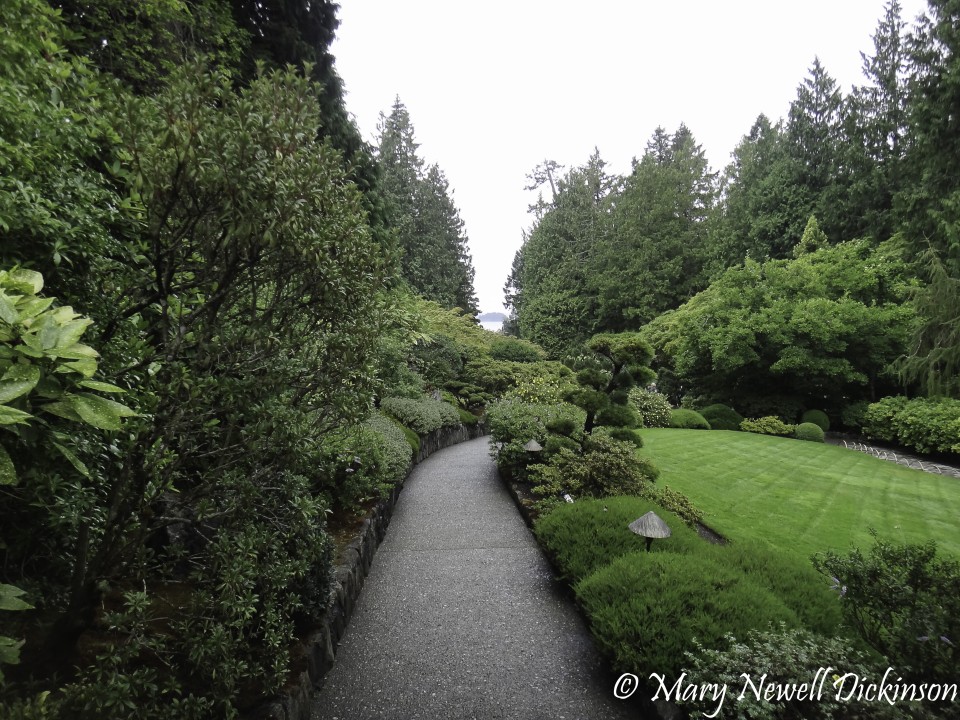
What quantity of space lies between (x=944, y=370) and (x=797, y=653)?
588 inches

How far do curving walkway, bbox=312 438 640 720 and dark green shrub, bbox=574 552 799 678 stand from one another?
41 centimetres

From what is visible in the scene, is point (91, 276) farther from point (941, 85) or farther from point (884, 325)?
point (941, 85)

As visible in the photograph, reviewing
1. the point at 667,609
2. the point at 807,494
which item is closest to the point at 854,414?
the point at 807,494

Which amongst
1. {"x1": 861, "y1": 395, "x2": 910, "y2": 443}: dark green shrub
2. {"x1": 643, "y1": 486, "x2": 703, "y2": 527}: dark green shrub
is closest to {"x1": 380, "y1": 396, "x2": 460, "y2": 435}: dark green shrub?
{"x1": 643, "y1": 486, "x2": 703, "y2": 527}: dark green shrub

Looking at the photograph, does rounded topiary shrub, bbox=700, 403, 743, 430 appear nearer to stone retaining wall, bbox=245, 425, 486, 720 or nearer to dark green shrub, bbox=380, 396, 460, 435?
dark green shrub, bbox=380, 396, 460, 435

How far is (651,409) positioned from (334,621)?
1485 cm

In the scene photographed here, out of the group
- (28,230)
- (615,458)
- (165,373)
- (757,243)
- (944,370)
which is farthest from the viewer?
(757,243)

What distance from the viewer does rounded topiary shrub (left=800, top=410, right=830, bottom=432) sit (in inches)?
607

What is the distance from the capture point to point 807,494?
761cm

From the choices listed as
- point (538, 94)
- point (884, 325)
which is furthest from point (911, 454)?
point (538, 94)

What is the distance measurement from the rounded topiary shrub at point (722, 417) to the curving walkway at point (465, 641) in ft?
43.0

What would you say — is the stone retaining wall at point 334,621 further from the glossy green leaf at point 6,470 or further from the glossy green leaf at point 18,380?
the glossy green leaf at point 18,380

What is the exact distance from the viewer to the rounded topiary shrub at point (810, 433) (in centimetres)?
1410

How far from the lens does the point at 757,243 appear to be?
23.5 metres
